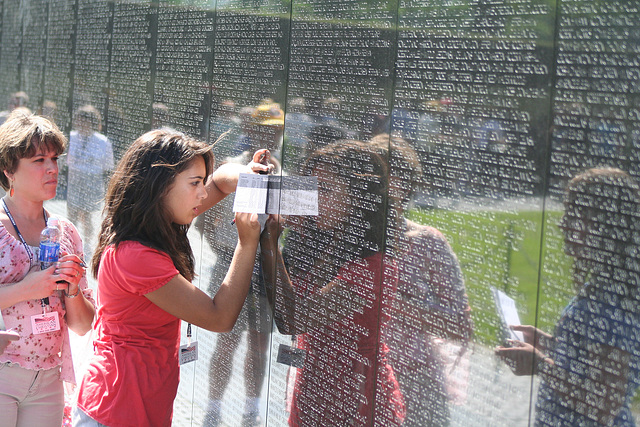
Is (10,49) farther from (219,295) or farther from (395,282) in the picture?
(395,282)

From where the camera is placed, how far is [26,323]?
345cm

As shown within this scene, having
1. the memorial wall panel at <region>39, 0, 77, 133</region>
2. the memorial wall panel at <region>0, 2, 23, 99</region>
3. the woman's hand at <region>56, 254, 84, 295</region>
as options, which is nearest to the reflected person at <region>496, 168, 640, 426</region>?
the woman's hand at <region>56, 254, 84, 295</region>

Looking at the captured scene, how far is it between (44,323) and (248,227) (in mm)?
1086

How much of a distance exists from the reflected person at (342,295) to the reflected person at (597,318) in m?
0.70

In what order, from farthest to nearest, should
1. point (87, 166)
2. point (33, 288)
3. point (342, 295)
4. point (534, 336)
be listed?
point (87, 166) < point (33, 288) < point (342, 295) < point (534, 336)

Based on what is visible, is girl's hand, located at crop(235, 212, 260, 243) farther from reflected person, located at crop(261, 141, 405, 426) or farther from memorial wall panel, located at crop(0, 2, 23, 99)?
memorial wall panel, located at crop(0, 2, 23, 99)

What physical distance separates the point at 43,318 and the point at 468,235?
2.09 m

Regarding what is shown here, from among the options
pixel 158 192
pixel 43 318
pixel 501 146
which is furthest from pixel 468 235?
pixel 43 318

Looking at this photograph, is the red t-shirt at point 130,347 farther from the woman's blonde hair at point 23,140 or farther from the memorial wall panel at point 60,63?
the memorial wall panel at point 60,63

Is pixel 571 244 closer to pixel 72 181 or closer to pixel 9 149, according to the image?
pixel 9 149

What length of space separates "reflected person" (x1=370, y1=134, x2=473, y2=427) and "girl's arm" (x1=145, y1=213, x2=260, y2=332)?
0.70 metres

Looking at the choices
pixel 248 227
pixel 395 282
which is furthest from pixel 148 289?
pixel 395 282

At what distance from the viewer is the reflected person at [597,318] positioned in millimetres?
1964

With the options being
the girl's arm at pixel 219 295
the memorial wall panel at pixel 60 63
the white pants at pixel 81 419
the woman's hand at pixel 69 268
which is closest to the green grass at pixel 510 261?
the girl's arm at pixel 219 295
